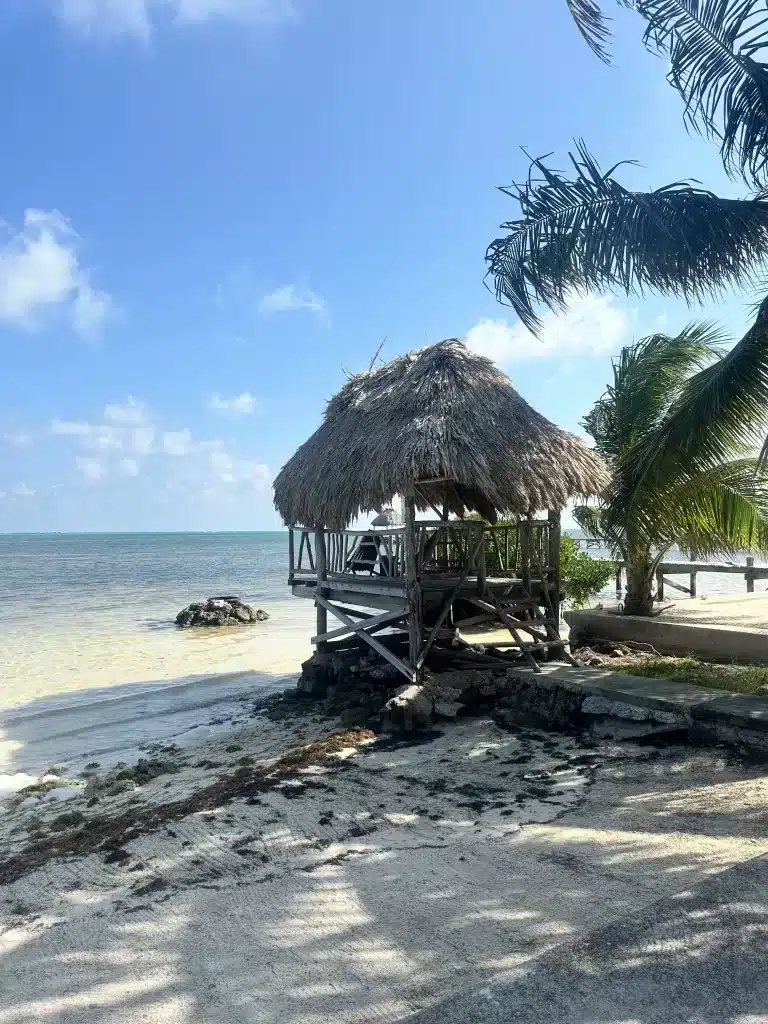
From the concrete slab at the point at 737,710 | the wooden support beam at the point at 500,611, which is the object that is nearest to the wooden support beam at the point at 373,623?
the wooden support beam at the point at 500,611

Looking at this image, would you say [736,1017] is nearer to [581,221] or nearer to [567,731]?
[567,731]

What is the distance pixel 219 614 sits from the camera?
19.8 meters

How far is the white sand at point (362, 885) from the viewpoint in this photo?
3.02 m

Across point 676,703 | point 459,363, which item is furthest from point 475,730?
point 459,363

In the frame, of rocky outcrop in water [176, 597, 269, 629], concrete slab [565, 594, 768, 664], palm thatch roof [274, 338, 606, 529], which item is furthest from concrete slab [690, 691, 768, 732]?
rocky outcrop in water [176, 597, 269, 629]

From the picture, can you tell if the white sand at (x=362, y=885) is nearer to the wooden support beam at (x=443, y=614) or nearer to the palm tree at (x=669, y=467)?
the wooden support beam at (x=443, y=614)

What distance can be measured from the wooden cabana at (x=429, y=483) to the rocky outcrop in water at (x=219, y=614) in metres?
9.86

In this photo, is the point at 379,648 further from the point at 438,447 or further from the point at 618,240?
the point at 618,240

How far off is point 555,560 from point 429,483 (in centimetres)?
192

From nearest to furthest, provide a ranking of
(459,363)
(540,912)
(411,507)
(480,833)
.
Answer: (540,912), (480,833), (411,507), (459,363)

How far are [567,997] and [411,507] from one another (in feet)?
18.8

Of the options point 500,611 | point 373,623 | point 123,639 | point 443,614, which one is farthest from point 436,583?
point 123,639

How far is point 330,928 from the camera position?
3.47 metres

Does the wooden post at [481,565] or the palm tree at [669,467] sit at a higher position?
the palm tree at [669,467]
